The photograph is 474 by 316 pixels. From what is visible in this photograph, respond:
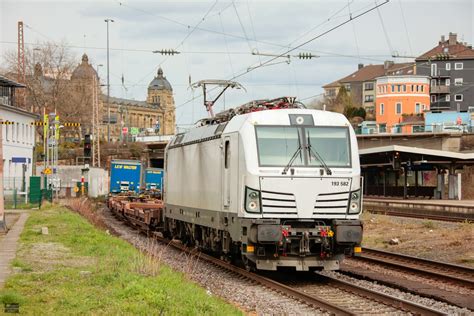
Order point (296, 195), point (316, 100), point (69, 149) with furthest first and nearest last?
point (316, 100)
point (69, 149)
point (296, 195)

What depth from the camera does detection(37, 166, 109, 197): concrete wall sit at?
68.1 metres

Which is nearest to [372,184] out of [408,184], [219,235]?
[408,184]

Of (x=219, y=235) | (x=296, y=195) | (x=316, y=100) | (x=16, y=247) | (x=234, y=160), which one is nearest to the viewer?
Answer: (x=296, y=195)

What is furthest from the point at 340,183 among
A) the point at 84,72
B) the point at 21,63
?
the point at 84,72

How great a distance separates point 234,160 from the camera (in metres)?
17.0

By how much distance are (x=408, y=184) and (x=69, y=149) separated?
49560 mm

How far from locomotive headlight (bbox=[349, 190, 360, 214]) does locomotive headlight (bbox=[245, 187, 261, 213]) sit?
1909 mm

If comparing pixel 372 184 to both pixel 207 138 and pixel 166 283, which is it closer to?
pixel 207 138

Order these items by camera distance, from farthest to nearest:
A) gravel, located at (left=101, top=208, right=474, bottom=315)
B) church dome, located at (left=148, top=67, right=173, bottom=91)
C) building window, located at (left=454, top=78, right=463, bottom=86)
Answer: church dome, located at (left=148, top=67, right=173, bottom=91)
building window, located at (left=454, top=78, right=463, bottom=86)
gravel, located at (left=101, top=208, right=474, bottom=315)

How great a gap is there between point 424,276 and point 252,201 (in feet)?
13.9

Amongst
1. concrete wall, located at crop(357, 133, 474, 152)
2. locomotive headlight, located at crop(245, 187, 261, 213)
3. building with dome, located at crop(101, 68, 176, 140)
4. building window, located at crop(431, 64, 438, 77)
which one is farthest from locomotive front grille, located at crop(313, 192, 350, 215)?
building with dome, located at crop(101, 68, 176, 140)

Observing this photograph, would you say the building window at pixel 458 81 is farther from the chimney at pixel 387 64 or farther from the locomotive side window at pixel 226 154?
the locomotive side window at pixel 226 154

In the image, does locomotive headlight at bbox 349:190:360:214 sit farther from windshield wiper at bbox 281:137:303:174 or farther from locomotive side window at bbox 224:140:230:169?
locomotive side window at bbox 224:140:230:169

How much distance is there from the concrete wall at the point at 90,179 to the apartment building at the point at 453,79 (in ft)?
202
